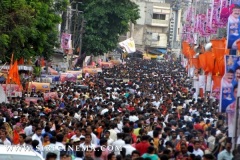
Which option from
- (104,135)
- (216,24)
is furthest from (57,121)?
(216,24)

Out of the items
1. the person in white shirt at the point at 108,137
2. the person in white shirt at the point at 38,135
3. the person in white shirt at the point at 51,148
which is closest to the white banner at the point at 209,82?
the person in white shirt at the point at 108,137

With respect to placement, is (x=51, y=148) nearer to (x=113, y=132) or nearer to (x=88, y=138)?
(x=88, y=138)

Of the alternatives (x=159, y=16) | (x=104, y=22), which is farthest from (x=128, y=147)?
(x=159, y=16)

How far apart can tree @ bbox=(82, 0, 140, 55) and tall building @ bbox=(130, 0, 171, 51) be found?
47.6 meters

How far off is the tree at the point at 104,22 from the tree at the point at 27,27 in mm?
20326

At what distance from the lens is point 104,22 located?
200 ft

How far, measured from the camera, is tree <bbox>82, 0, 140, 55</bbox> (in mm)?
60562

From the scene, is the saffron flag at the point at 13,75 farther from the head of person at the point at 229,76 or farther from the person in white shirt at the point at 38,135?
the person in white shirt at the point at 38,135

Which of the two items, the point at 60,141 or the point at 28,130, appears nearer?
the point at 60,141

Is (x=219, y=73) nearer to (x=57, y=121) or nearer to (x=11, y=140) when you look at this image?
(x=57, y=121)

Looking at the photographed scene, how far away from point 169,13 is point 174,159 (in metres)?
100

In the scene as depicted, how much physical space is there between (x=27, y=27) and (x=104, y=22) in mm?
31028

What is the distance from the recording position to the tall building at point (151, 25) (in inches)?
4341

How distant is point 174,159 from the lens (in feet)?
47.6
